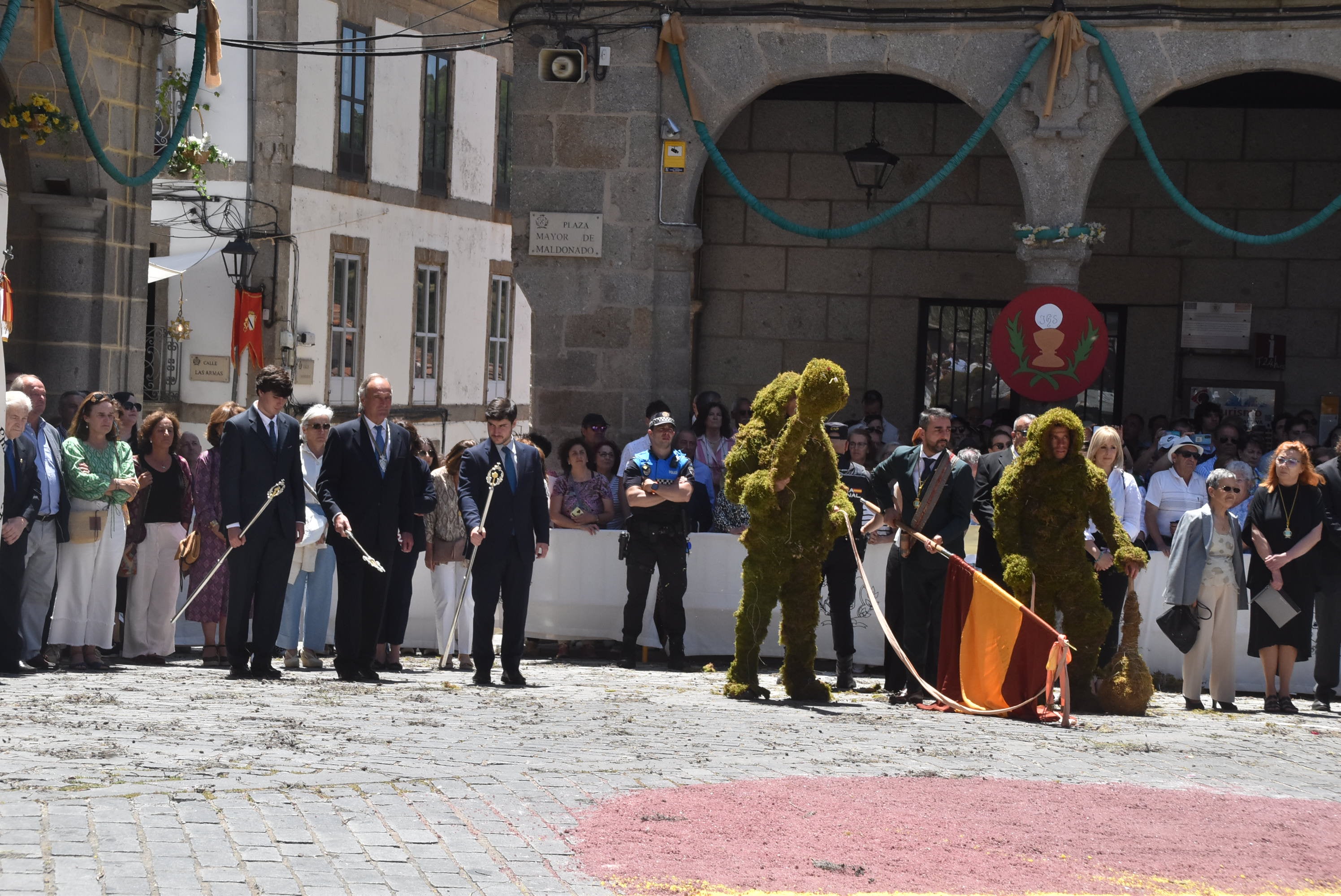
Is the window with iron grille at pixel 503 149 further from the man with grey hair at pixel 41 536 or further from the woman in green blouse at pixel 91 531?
the man with grey hair at pixel 41 536

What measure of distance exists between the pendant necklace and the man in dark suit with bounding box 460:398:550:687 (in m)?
4.41

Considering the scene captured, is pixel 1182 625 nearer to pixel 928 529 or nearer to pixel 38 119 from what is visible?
pixel 928 529

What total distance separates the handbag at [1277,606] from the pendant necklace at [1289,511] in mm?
333

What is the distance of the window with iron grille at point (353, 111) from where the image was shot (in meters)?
26.2

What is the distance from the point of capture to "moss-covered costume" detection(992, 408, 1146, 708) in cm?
953

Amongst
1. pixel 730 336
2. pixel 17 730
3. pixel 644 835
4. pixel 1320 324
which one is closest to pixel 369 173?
pixel 730 336

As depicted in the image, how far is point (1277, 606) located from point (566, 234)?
628 cm

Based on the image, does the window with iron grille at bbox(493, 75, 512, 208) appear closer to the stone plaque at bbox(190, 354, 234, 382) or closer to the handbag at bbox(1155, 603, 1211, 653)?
the stone plaque at bbox(190, 354, 234, 382)

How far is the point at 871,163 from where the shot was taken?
15797 millimetres

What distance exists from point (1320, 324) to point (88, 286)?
35.7 feet

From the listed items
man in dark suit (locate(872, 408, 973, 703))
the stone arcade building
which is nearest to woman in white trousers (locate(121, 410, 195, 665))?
the stone arcade building

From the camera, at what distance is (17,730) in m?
7.25

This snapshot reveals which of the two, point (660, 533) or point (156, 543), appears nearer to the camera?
point (156, 543)

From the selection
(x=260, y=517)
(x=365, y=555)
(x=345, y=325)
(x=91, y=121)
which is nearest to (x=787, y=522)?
(x=365, y=555)
